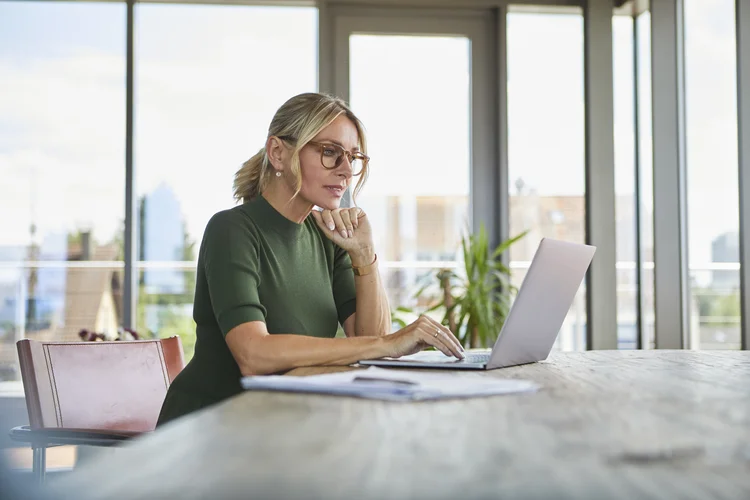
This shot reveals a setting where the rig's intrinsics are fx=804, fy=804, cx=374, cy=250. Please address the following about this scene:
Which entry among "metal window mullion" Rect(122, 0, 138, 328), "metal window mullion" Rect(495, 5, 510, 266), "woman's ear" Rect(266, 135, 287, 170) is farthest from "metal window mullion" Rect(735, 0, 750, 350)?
"metal window mullion" Rect(122, 0, 138, 328)

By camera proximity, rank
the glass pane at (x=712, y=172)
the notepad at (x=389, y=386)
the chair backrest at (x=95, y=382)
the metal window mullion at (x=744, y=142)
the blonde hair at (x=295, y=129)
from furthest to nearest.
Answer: the glass pane at (x=712, y=172) < the metal window mullion at (x=744, y=142) < the blonde hair at (x=295, y=129) < the chair backrest at (x=95, y=382) < the notepad at (x=389, y=386)

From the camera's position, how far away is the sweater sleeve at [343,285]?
2.11m

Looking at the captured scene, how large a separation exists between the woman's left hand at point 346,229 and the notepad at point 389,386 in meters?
0.98

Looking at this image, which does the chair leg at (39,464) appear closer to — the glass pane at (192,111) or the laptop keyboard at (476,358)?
the laptop keyboard at (476,358)

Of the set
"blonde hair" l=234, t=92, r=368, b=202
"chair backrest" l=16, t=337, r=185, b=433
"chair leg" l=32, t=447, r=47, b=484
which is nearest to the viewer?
"chair leg" l=32, t=447, r=47, b=484

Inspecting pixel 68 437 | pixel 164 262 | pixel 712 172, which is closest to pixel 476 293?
pixel 712 172

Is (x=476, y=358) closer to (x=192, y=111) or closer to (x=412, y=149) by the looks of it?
(x=412, y=149)

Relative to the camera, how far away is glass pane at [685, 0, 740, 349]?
137 inches

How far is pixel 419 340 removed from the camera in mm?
1438

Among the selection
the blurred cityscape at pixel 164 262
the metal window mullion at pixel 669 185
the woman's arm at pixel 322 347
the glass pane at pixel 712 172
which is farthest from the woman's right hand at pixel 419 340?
the blurred cityscape at pixel 164 262

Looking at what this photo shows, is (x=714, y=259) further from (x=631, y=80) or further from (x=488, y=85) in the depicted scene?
(x=488, y=85)

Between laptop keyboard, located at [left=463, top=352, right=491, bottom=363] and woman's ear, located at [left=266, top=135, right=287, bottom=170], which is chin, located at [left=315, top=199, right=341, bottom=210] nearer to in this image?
woman's ear, located at [left=266, top=135, right=287, bottom=170]

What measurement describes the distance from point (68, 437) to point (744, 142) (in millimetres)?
2828

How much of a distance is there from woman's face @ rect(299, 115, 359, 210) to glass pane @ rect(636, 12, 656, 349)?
2.60m
